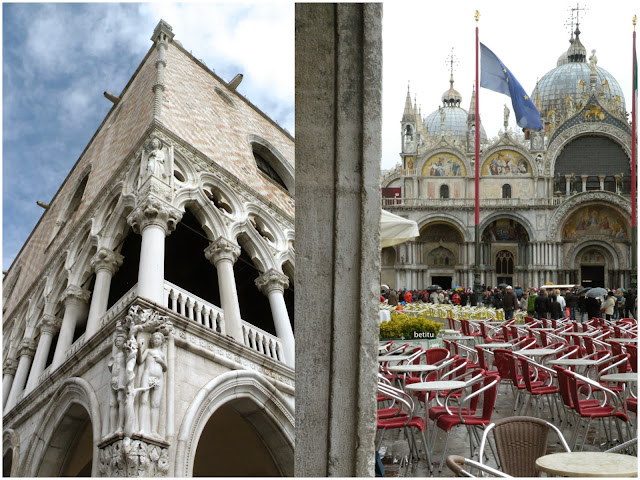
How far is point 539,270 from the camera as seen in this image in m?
29.5

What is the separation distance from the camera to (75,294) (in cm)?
537

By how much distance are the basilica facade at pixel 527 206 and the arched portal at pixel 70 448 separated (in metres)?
25.7

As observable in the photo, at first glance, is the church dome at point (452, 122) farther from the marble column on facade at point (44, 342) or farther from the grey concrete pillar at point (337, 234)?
the grey concrete pillar at point (337, 234)

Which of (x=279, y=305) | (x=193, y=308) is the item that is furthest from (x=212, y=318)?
(x=279, y=305)

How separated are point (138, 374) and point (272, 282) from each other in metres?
1.51

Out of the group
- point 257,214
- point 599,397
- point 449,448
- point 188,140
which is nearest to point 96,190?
point 188,140

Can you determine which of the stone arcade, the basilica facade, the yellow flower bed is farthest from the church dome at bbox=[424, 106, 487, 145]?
the stone arcade

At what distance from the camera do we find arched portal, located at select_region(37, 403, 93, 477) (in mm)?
5000

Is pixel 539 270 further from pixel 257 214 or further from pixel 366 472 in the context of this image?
pixel 366 472

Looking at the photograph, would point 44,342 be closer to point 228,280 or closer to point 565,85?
point 228,280

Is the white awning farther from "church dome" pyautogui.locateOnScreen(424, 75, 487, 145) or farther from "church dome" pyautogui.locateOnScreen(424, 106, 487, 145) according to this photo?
"church dome" pyautogui.locateOnScreen(424, 106, 487, 145)

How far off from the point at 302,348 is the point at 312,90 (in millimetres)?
819

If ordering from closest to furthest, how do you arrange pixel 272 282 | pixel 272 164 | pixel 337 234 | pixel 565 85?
pixel 337 234 → pixel 272 282 → pixel 272 164 → pixel 565 85

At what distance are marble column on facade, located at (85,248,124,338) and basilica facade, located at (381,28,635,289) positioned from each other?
25518 millimetres
